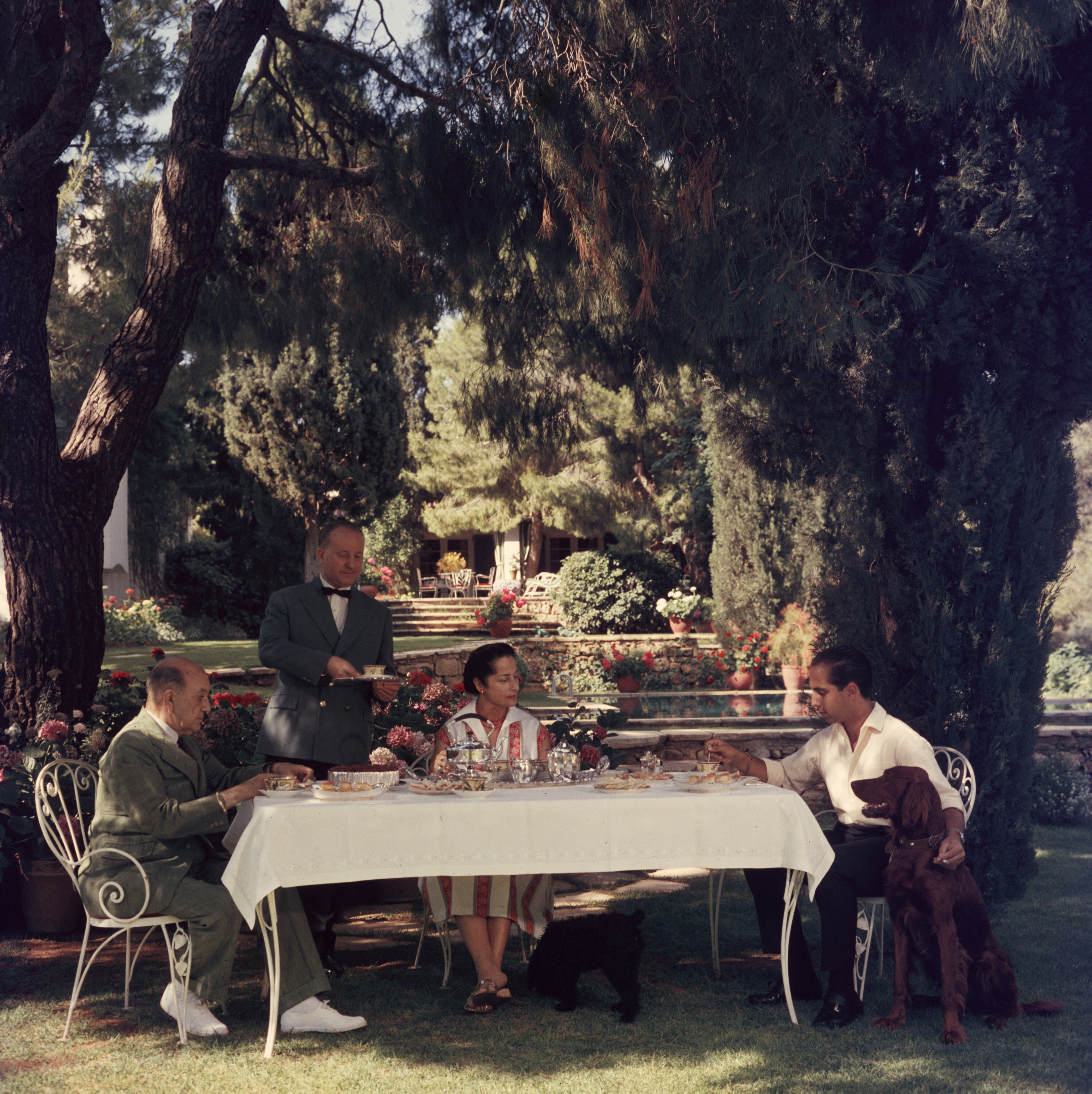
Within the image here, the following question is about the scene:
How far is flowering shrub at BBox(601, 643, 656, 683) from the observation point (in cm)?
1390

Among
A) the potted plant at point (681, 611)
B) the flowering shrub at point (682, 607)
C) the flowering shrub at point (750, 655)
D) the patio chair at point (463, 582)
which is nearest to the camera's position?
the flowering shrub at point (750, 655)

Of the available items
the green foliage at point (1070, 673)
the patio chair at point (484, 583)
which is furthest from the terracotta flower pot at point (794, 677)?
the patio chair at point (484, 583)

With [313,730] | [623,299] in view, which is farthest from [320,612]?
[623,299]

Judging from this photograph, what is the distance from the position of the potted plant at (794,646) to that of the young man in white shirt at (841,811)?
8769 millimetres

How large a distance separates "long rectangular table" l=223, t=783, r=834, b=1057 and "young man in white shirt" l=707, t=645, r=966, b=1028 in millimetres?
249

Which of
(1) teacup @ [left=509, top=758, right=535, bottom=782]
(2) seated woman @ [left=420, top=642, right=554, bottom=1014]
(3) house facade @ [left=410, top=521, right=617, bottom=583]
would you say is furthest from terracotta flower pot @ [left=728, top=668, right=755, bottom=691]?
(3) house facade @ [left=410, top=521, right=617, bottom=583]

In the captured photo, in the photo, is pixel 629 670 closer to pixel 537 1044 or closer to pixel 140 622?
pixel 140 622

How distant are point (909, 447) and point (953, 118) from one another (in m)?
1.76

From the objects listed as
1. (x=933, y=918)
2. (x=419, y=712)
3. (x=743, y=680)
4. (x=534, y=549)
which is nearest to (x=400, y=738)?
(x=419, y=712)

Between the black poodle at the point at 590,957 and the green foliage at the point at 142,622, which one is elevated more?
the green foliage at the point at 142,622

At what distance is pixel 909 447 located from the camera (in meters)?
5.79

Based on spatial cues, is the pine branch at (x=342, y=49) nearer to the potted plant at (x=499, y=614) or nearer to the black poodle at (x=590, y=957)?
the black poodle at (x=590, y=957)

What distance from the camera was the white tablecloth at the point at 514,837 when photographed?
11.7 feet

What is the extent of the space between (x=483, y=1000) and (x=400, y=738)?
115 centimetres
